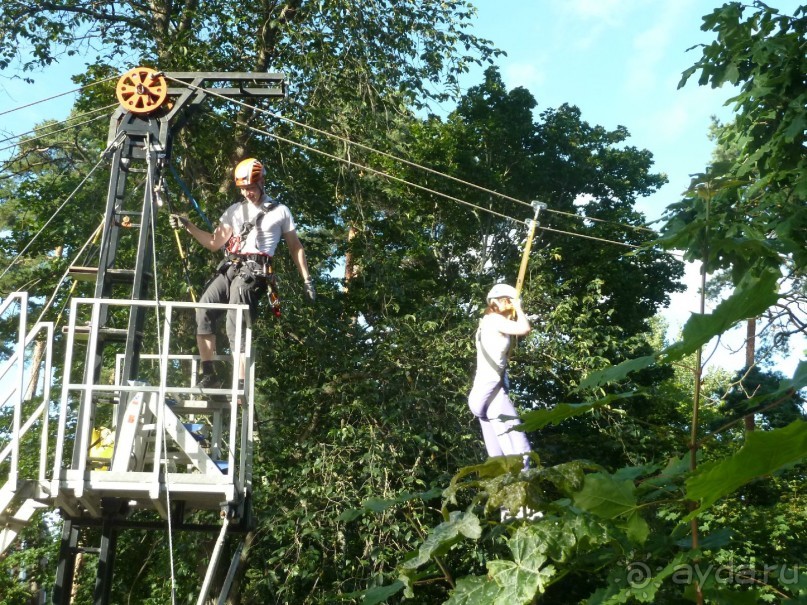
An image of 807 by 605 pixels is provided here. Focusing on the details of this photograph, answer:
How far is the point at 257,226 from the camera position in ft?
21.9

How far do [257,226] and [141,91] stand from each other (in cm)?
118

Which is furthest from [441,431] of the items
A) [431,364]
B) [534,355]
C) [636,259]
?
[636,259]

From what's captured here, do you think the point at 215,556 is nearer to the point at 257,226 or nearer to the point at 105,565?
the point at 105,565

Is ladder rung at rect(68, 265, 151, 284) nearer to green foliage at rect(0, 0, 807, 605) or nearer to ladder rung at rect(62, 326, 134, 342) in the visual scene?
ladder rung at rect(62, 326, 134, 342)

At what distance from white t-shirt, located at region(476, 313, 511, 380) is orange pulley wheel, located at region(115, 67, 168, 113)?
2.64m

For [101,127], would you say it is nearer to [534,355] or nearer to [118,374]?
[534,355]

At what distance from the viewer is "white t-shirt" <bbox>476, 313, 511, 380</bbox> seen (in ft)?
20.2

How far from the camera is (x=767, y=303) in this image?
1.50 meters

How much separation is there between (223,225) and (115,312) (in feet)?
22.6

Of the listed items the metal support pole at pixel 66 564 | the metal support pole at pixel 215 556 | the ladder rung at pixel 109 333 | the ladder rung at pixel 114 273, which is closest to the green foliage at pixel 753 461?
the metal support pole at pixel 215 556

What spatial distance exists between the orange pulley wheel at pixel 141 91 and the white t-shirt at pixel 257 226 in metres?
0.87

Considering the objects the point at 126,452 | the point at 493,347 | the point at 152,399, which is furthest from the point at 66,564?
the point at 493,347

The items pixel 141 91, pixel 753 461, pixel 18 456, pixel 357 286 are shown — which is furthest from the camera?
pixel 357 286

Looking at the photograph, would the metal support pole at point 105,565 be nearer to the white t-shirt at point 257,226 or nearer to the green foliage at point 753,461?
the white t-shirt at point 257,226
